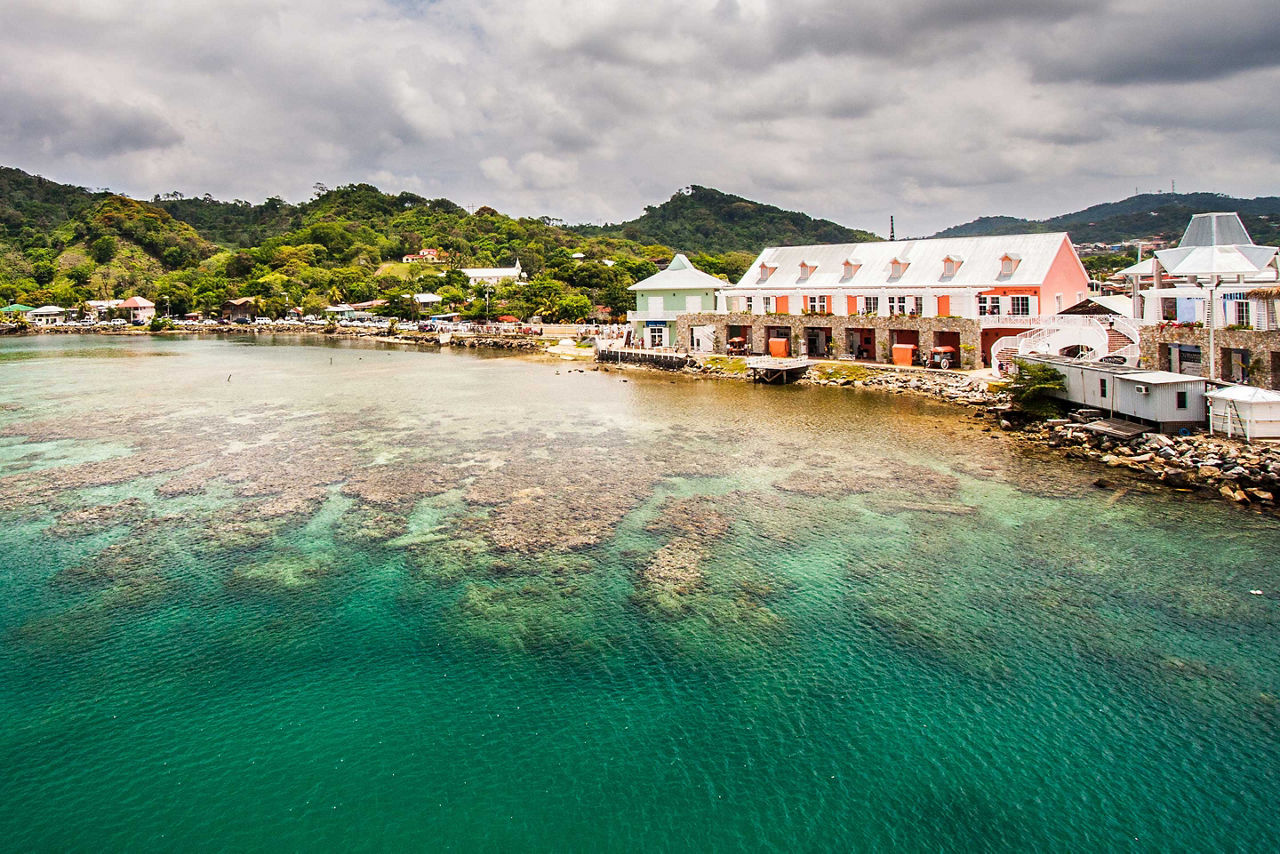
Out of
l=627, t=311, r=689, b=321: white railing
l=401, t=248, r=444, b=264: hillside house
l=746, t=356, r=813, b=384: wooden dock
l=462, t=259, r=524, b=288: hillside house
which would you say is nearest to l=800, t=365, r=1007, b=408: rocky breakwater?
l=746, t=356, r=813, b=384: wooden dock

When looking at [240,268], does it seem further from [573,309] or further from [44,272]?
[573,309]

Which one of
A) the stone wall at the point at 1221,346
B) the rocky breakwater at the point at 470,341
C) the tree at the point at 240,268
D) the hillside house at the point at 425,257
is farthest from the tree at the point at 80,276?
the stone wall at the point at 1221,346

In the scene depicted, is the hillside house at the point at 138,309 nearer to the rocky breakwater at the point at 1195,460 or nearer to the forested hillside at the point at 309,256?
the forested hillside at the point at 309,256

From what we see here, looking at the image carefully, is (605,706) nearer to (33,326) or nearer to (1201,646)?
(1201,646)

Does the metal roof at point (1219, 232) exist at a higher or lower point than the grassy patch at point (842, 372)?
higher

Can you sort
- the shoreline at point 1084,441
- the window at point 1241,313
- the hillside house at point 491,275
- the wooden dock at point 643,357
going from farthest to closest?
the hillside house at point 491,275
the wooden dock at point 643,357
the window at point 1241,313
the shoreline at point 1084,441

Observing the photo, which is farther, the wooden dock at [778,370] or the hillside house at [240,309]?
the hillside house at [240,309]

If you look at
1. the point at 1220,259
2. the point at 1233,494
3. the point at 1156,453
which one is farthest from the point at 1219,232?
the point at 1233,494
